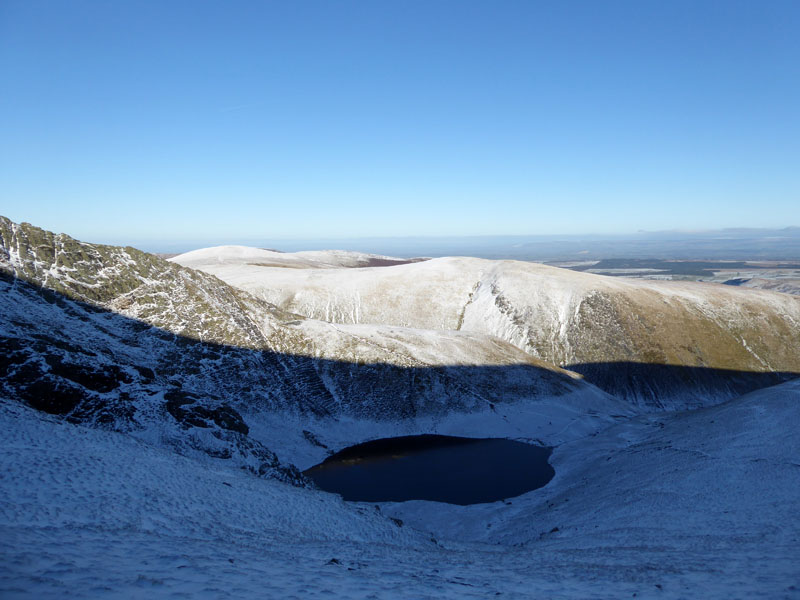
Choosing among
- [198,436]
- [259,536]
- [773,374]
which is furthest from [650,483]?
[773,374]

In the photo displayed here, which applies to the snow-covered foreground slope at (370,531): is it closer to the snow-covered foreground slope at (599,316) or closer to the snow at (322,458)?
the snow at (322,458)

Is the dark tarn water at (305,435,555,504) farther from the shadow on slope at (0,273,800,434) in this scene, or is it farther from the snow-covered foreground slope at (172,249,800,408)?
the snow-covered foreground slope at (172,249,800,408)

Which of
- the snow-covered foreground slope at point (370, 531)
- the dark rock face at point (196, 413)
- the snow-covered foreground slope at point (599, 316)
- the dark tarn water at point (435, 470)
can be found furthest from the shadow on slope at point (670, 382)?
the dark rock face at point (196, 413)

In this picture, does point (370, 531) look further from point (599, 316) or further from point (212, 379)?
point (599, 316)

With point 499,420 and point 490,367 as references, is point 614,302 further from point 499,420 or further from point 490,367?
point 499,420

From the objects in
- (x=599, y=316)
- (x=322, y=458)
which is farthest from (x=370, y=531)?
(x=599, y=316)

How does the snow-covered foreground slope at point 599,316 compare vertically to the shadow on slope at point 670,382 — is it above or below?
above
